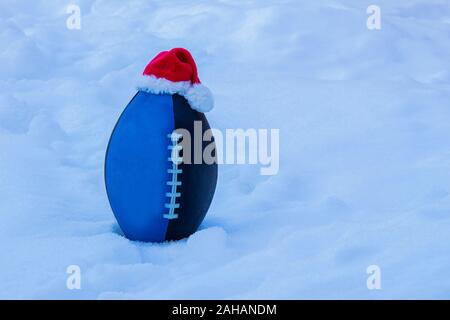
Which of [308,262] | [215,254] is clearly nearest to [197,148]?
[215,254]

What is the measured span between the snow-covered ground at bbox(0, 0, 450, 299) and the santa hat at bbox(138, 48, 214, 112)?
1.60 ft

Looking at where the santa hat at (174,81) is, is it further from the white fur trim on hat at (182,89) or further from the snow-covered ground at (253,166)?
the snow-covered ground at (253,166)

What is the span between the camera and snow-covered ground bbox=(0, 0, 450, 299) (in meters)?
2.52

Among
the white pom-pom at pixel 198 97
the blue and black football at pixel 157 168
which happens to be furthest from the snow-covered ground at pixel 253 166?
the white pom-pom at pixel 198 97

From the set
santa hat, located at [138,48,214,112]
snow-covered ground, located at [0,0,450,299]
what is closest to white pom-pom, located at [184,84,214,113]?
santa hat, located at [138,48,214,112]

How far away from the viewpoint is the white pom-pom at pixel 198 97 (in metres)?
2.80

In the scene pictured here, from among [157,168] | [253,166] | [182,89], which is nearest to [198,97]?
[182,89]

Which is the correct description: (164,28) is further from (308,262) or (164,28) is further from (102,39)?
(308,262)

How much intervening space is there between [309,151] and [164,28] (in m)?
2.18

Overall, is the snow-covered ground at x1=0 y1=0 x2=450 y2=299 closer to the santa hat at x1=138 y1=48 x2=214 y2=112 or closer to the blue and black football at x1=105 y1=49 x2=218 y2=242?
the blue and black football at x1=105 y1=49 x2=218 y2=242

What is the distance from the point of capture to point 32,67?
15.9ft

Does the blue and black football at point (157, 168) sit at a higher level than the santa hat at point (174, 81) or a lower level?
lower

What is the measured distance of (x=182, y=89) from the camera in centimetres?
280

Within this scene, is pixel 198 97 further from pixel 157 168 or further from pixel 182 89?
pixel 157 168
